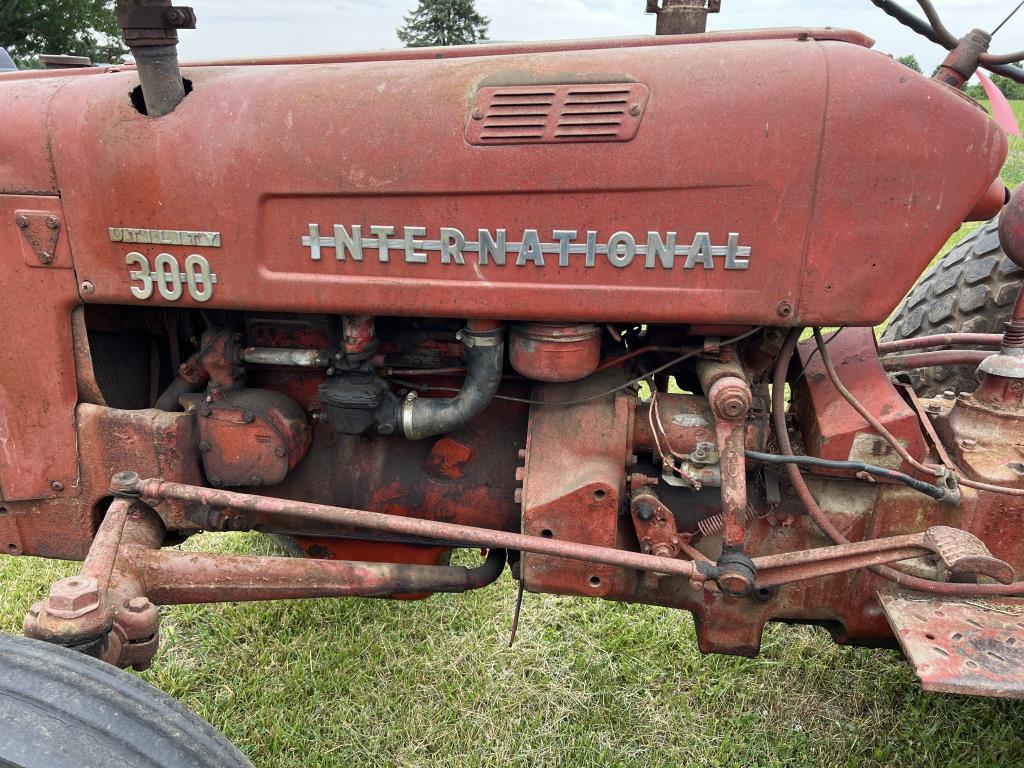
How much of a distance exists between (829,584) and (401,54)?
1633 millimetres

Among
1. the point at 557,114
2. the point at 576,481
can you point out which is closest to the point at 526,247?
the point at 557,114

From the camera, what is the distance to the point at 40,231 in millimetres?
1702

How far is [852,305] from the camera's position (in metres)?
1.53

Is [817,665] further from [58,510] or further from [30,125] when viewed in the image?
[30,125]

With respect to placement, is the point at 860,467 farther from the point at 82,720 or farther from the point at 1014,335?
the point at 82,720

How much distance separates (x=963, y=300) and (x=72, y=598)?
2.60 metres

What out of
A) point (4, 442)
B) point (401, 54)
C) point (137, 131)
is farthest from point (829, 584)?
point (4, 442)

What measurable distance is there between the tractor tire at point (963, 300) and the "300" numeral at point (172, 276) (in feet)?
6.33

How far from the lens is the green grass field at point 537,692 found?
225 cm

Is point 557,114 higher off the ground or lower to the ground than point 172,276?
higher

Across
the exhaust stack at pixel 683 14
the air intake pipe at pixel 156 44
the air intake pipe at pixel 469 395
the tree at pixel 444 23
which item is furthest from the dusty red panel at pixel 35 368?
the tree at pixel 444 23

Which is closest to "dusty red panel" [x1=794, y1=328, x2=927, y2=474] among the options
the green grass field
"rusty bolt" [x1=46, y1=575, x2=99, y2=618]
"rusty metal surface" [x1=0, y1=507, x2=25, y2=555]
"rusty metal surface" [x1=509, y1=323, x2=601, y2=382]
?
"rusty metal surface" [x1=509, y1=323, x2=601, y2=382]

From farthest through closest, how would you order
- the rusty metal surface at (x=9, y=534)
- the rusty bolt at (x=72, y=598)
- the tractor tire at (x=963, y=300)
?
the tractor tire at (x=963, y=300), the rusty metal surface at (x=9, y=534), the rusty bolt at (x=72, y=598)

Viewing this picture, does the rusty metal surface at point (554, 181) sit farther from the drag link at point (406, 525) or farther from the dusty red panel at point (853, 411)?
the drag link at point (406, 525)
